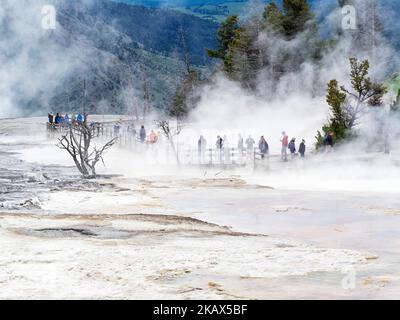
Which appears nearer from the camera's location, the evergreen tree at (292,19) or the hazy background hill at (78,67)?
the evergreen tree at (292,19)

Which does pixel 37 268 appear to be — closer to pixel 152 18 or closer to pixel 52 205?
pixel 52 205

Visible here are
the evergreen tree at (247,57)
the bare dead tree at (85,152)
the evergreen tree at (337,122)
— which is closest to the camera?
the bare dead tree at (85,152)

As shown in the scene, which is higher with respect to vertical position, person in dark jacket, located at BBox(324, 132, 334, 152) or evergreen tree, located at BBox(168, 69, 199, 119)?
evergreen tree, located at BBox(168, 69, 199, 119)

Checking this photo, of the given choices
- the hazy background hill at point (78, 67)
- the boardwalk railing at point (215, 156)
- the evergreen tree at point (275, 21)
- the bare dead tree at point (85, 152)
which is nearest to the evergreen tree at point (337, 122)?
the boardwalk railing at point (215, 156)

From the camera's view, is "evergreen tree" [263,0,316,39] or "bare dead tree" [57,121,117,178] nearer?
"bare dead tree" [57,121,117,178]

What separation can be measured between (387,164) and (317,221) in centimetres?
1168

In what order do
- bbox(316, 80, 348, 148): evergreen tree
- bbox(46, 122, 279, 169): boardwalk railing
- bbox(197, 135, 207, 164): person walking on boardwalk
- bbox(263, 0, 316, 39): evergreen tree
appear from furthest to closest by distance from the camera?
bbox(263, 0, 316, 39): evergreen tree
bbox(316, 80, 348, 148): evergreen tree
bbox(197, 135, 207, 164): person walking on boardwalk
bbox(46, 122, 279, 169): boardwalk railing

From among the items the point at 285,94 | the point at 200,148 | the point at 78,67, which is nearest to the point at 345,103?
the point at 200,148

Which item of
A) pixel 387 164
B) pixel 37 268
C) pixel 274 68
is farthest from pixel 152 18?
pixel 37 268

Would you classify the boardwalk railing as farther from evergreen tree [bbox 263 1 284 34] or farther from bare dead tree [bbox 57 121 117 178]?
evergreen tree [bbox 263 1 284 34]

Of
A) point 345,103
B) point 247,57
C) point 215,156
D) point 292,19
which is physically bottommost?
point 215,156

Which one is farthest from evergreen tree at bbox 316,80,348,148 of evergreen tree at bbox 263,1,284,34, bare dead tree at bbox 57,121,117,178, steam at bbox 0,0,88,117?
steam at bbox 0,0,88,117

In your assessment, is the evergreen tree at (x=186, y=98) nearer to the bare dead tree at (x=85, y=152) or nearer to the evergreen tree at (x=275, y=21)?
the evergreen tree at (x=275, y=21)

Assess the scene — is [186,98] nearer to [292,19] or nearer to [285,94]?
[285,94]
